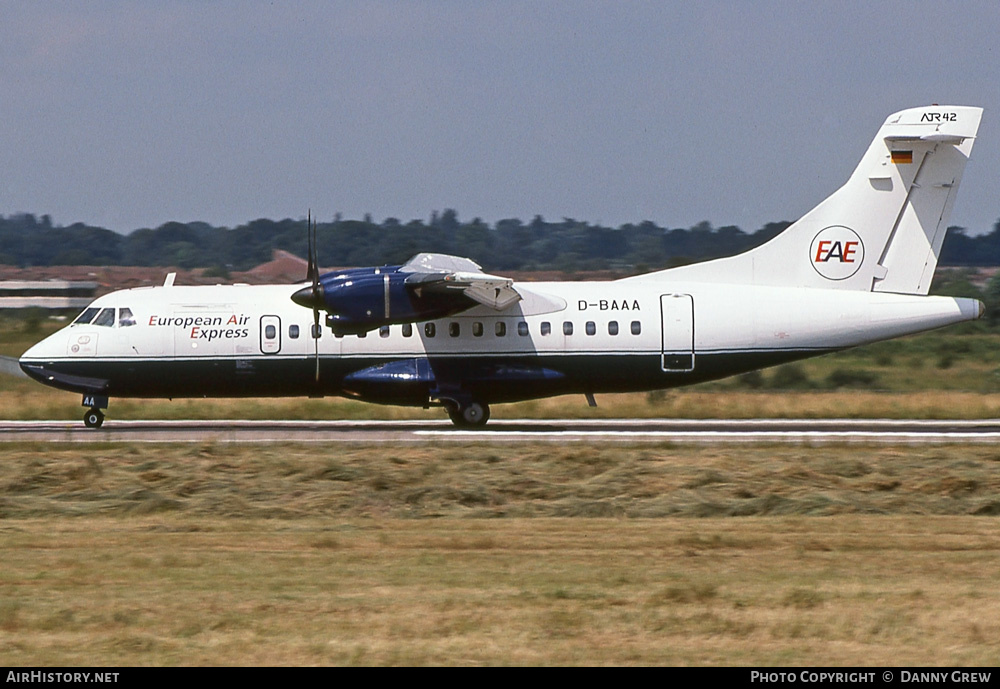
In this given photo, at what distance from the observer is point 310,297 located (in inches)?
971

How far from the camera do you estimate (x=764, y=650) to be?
371 inches

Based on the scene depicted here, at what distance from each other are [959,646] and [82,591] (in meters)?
7.46

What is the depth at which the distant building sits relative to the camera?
2511 inches

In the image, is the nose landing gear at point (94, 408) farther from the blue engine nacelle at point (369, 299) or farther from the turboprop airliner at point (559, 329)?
the blue engine nacelle at point (369, 299)

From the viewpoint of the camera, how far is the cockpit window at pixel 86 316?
1040 inches

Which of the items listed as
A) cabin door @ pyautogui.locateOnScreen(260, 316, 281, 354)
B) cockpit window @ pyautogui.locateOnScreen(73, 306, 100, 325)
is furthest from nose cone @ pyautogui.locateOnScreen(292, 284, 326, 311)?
cockpit window @ pyautogui.locateOnScreen(73, 306, 100, 325)

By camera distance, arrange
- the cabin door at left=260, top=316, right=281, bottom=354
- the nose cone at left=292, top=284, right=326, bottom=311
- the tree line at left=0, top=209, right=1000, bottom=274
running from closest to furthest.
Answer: the nose cone at left=292, top=284, right=326, bottom=311 → the cabin door at left=260, top=316, right=281, bottom=354 → the tree line at left=0, top=209, right=1000, bottom=274

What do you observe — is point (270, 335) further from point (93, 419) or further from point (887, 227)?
point (887, 227)

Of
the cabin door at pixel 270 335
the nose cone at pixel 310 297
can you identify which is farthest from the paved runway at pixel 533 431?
the nose cone at pixel 310 297

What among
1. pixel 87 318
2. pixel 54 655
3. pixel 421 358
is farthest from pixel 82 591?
pixel 87 318

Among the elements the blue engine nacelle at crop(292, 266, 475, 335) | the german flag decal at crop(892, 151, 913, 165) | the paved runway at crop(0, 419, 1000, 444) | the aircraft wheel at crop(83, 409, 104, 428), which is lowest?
the paved runway at crop(0, 419, 1000, 444)

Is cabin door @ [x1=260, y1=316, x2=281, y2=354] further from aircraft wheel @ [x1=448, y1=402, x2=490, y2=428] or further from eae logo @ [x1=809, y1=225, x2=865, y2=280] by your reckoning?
eae logo @ [x1=809, y1=225, x2=865, y2=280]

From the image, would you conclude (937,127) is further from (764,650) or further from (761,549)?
(764,650)

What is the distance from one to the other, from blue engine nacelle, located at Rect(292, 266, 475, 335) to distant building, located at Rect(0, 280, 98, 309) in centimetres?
3660
